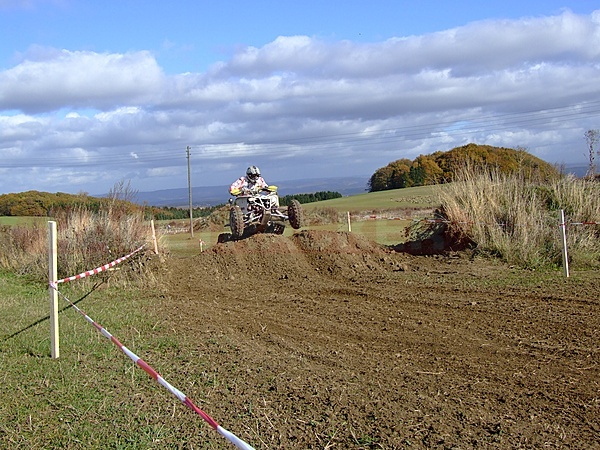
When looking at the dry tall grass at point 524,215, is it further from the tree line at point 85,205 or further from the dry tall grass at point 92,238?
the tree line at point 85,205

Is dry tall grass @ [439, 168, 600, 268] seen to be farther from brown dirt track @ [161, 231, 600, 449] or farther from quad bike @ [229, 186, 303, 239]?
quad bike @ [229, 186, 303, 239]

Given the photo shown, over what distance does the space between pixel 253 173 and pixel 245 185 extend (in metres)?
0.35

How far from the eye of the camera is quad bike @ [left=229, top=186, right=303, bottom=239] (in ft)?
48.7

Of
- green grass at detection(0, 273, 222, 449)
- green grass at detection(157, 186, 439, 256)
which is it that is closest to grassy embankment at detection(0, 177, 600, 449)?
green grass at detection(0, 273, 222, 449)

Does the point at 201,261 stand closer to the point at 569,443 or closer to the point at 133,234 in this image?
the point at 133,234

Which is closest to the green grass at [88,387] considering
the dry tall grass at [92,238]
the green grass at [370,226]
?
the dry tall grass at [92,238]

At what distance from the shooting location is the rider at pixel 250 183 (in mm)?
15141

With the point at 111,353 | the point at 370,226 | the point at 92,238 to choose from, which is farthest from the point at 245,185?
the point at 370,226

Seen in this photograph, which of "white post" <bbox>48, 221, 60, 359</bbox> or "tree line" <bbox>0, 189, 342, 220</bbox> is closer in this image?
"white post" <bbox>48, 221, 60, 359</bbox>

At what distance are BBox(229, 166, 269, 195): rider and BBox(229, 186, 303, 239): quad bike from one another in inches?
3.3

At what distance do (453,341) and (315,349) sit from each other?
5.34 feet

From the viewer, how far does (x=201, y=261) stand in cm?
1377

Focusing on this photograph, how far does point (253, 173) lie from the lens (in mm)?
15344

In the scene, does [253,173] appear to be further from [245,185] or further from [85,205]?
[85,205]
